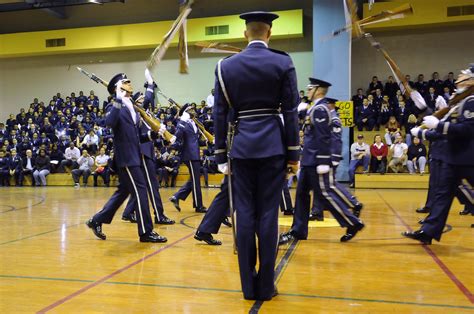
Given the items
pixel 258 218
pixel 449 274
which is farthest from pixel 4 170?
pixel 449 274

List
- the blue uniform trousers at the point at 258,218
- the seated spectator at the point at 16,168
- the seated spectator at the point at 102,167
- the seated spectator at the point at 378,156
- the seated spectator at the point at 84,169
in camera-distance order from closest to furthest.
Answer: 1. the blue uniform trousers at the point at 258,218
2. the seated spectator at the point at 378,156
3. the seated spectator at the point at 102,167
4. the seated spectator at the point at 84,169
5. the seated spectator at the point at 16,168

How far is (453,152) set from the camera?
4.63 metres

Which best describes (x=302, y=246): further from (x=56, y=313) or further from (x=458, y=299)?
(x=56, y=313)

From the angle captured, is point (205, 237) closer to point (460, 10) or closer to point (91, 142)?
point (91, 142)

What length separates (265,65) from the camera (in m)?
3.06

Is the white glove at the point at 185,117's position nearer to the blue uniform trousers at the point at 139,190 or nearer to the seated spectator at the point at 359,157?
the blue uniform trousers at the point at 139,190

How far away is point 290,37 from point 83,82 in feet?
33.8

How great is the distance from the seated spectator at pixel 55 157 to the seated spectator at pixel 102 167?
6.69 feet

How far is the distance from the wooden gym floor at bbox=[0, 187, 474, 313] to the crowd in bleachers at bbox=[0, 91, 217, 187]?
879 centimetres

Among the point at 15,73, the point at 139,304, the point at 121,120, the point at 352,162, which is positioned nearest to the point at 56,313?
the point at 139,304

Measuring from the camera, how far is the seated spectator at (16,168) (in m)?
16.4

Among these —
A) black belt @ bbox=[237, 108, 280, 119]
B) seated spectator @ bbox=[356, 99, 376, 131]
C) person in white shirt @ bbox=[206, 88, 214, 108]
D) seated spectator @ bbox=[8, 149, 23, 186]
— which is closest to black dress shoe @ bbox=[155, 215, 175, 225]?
black belt @ bbox=[237, 108, 280, 119]

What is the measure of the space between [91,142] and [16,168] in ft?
9.26

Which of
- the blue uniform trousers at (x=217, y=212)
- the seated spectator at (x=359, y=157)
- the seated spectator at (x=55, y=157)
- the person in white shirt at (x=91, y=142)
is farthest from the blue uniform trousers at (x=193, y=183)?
the seated spectator at (x=55, y=157)
